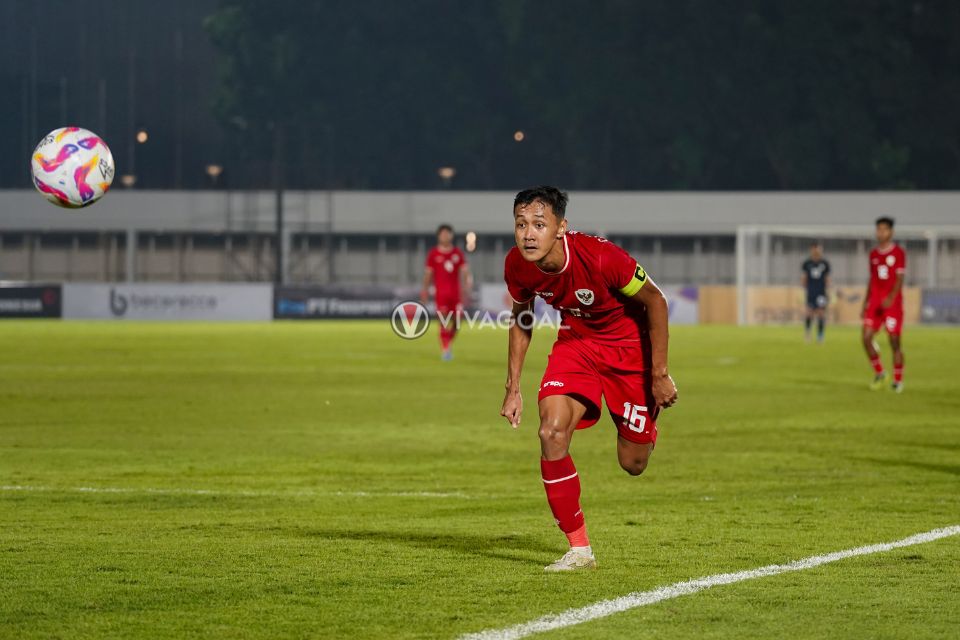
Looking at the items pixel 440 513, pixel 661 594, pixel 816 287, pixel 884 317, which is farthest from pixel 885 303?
pixel 816 287

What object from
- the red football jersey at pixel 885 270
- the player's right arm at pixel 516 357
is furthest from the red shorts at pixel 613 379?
the red football jersey at pixel 885 270

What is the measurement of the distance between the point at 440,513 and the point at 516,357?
224cm

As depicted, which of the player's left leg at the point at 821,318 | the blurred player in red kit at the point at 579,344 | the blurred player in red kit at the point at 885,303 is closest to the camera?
the blurred player in red kit at the point at 579,344

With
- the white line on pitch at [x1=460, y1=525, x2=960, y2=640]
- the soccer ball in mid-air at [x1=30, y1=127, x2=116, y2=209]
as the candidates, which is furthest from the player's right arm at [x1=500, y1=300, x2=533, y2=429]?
the soccer ball in mid-air at [x1=30, y1=127, x2=116, y2=209]

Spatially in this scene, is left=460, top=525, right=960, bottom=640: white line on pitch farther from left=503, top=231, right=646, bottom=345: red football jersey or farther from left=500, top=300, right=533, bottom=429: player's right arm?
left=503, top=231, right=646, bottom=345: red football jersey

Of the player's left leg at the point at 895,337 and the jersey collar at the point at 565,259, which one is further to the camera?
the player's left leg at the point at 895,337

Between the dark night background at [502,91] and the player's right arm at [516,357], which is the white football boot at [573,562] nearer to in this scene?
the player's right arm at [516,357]

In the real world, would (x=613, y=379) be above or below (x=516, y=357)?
below

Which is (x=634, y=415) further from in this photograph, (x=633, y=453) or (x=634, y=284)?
(x=634, y=284)

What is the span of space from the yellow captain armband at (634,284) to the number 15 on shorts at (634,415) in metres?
0.67

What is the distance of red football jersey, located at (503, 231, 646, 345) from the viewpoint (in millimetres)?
7887

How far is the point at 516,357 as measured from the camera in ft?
27.2

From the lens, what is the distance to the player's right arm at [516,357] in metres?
8.13

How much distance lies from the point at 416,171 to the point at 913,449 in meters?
72.7
